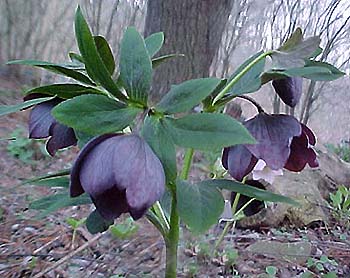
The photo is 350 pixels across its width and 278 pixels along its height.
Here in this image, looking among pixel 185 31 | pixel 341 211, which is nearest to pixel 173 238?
pixel 341 211

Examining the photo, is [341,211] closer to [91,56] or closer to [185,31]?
[185,31]

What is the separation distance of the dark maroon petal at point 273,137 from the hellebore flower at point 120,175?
11 centimetres

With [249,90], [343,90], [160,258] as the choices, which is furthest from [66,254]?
[343,90]

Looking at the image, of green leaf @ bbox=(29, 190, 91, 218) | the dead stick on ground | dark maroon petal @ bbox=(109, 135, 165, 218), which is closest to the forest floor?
the dead stick on ground

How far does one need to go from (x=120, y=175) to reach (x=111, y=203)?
0.11ft

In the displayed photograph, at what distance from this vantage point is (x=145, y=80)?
410mm

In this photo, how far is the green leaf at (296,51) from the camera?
1.46 ft

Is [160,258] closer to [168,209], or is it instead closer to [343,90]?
[168,209]

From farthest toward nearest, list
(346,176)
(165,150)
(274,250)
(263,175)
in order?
(346,176) → (274,250) → (263,175) → (165,150)

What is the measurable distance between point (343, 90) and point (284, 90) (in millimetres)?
5500

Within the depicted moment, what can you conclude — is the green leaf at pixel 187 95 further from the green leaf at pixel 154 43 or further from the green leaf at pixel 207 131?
the green leaf at pixel 154 43

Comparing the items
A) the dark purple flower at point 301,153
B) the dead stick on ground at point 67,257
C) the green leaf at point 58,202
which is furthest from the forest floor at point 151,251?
the dark purple flower at point 301,153

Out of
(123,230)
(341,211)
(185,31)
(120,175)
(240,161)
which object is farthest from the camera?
(185,31)

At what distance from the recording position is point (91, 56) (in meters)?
0.40
